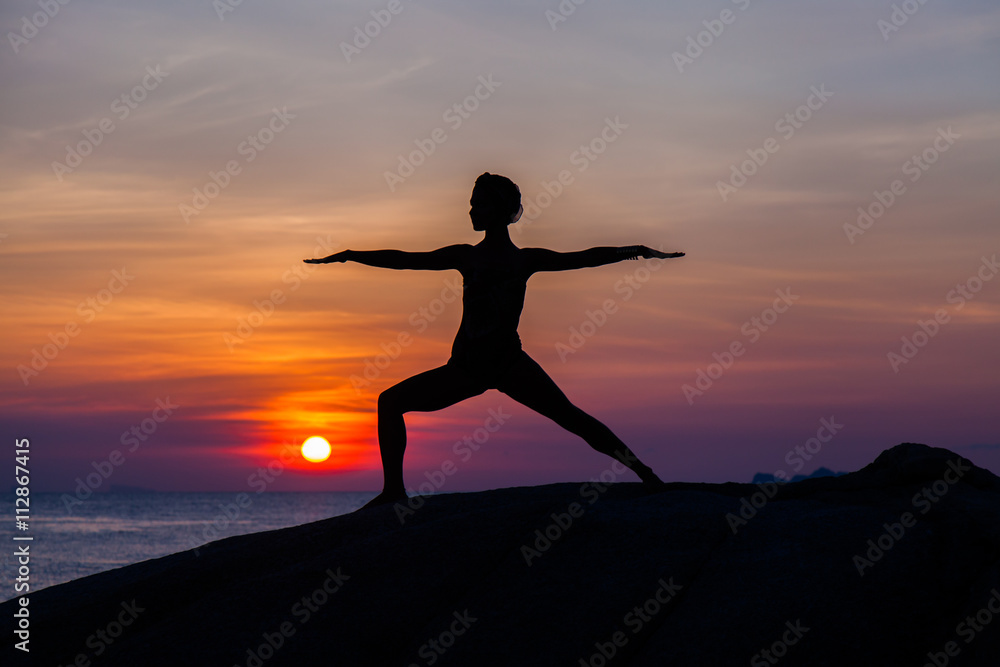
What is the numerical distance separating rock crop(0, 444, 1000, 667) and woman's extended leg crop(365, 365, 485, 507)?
814 millimetres

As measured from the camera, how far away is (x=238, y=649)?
29.1 feet

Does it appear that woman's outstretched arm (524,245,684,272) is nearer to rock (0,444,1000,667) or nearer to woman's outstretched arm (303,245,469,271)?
woman's outstretched arm (303,245,469,271)

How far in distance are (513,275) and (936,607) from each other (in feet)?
16.8

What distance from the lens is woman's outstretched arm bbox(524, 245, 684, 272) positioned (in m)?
10.5
